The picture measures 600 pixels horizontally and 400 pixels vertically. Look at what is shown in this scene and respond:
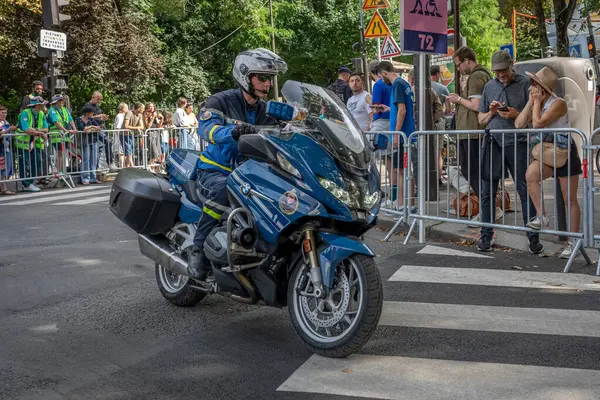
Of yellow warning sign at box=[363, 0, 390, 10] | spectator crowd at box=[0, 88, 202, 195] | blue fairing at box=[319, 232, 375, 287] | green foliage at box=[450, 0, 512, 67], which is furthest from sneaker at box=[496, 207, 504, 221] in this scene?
green foliage at box=[450, 0, 512, 67]

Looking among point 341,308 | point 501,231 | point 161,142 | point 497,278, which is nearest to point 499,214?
point 501,231

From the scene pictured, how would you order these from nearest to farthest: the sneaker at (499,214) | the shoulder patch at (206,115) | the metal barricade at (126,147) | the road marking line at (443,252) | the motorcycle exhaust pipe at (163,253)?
the shoulder patch at (206,115) < the motorcycle exhaust pipe at (163,253) < the road marking line at (443,252) < the sneaker at (499,214) < the metal barricade at (126,147)

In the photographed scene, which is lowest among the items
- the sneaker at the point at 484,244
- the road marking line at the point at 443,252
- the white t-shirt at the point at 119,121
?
the road marking line at the point at 443,252

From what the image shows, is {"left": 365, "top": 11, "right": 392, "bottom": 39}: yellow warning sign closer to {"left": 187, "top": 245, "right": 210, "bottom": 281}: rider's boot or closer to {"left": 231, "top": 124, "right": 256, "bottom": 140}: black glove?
{"left": 187, "top": 245, "right": 210, "bottom": 281}: rider's boot

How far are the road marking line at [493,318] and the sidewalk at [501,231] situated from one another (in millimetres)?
2292

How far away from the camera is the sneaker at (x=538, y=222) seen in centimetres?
791

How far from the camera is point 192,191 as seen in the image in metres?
5.72

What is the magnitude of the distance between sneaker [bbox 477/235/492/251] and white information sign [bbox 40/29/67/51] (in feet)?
36.3

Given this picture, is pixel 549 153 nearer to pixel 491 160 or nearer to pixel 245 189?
pixel 491 160

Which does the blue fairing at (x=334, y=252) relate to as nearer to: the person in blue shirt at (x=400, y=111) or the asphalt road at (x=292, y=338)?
the asphalt road at (x=292, y=338)

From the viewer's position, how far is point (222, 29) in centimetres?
4797

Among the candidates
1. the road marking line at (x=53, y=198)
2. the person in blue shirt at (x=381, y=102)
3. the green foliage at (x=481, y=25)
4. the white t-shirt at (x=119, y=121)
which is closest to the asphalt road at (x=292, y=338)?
the person in blue shirt at (x=381, y=102)

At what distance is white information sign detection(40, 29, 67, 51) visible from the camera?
16359 mm

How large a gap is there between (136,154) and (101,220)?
7.54 metres
